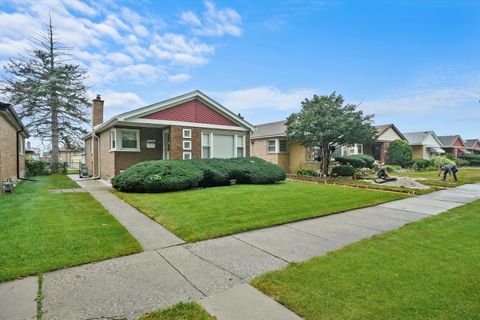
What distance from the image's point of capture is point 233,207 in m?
8.22

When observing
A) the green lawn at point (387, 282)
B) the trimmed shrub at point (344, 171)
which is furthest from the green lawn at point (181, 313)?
the trimmed shrub at point (344, 171)

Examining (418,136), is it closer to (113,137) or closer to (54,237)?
(113,137)

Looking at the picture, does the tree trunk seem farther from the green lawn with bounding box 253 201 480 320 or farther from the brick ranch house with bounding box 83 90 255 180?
the green lawn with bounding box 253 201 480 320

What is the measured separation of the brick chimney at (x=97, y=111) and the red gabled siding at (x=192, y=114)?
6.73 metres

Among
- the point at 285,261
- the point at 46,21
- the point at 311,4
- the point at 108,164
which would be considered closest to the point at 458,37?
the point at 311,4

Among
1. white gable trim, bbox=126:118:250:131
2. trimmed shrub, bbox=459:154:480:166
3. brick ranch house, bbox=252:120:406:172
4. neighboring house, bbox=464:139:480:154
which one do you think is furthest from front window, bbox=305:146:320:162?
neighboring house, bbox=464:139:480:154

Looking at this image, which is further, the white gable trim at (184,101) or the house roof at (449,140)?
the house roof at (449,140)

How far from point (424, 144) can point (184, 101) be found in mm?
33411

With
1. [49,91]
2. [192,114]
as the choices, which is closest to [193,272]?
[192,114]

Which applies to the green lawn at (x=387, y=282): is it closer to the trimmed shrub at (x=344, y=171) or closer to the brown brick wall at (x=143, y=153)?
the brown brick wall at (x=143, y=153)

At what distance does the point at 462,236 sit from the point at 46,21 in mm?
35720

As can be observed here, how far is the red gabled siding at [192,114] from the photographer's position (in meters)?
15.1

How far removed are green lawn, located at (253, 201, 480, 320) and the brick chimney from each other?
19.0 meters

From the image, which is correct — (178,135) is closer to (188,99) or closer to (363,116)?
(188,99)
